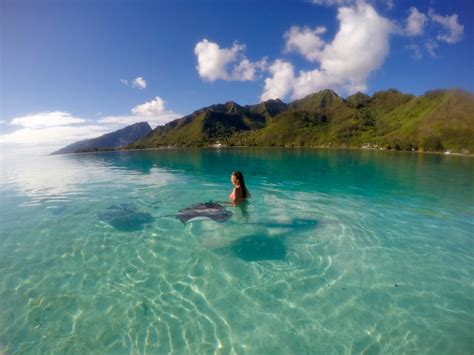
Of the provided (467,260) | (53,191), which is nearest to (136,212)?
(53,191)

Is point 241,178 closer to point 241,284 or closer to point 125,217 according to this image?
point 125,217

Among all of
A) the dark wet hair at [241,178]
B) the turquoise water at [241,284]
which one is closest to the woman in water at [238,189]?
the dark wet hair at [241,178]

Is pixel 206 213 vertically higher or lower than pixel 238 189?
lower

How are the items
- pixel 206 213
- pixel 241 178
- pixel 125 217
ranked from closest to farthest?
1. pixel 206 213
2. pixel 125 217
3. pixel 241 178

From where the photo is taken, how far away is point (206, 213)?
13.2 meters

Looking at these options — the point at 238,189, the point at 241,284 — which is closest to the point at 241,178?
the point at 238,189

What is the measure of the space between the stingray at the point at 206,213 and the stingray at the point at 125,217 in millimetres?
1910

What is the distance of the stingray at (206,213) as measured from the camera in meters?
12.7

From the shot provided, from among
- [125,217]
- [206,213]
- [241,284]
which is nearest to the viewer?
[241,284]

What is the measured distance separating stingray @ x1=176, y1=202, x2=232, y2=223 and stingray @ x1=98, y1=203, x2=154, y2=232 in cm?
191

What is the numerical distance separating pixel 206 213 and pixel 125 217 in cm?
466

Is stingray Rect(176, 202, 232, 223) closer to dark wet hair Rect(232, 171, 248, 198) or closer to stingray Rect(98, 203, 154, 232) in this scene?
dark wet hair Rect(232, 171, 248, 198)

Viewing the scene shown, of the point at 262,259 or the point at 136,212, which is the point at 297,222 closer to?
the point at 262,259

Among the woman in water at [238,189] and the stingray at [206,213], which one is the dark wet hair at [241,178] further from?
the stingray at [206,213]
